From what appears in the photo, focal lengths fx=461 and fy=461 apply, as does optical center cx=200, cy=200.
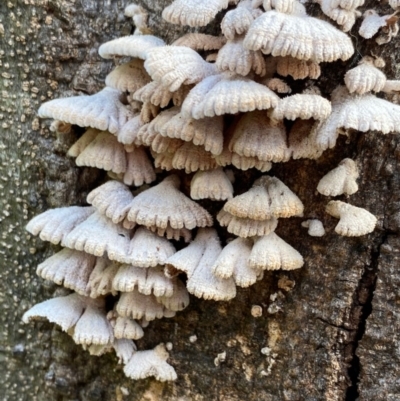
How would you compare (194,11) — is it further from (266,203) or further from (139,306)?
(139,306)

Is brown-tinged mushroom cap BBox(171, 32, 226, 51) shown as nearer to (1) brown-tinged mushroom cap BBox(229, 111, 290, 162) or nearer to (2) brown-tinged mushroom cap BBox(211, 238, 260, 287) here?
(1) brown-tinged mushroom cap BBox(229, 111, 290, 162)

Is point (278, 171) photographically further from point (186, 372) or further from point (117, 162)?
point (186, 372)

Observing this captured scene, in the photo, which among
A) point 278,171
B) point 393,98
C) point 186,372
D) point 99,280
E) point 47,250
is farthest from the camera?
point 47,250

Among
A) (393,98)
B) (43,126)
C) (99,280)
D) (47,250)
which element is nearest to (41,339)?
(47,250)

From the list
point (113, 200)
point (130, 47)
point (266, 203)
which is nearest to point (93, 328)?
point (113, 200)

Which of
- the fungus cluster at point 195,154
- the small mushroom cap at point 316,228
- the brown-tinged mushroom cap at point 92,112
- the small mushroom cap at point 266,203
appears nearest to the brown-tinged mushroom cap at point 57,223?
the fungus cluster at point 195,154
